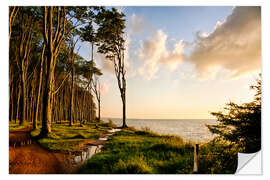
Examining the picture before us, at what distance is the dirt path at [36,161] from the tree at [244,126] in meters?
3.76

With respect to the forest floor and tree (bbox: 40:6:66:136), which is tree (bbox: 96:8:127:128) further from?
the forest floor

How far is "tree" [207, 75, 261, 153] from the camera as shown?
3.64 m

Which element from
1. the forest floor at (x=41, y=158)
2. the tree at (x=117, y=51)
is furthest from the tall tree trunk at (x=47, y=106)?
the tree at (x=117, y=51)

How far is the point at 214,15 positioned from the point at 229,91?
2.31 m

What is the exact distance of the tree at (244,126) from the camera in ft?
12.0

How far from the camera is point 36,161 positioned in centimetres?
376

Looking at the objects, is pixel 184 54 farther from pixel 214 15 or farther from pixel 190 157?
pixel 190 157

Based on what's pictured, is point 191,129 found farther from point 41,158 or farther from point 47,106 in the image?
point 47,106

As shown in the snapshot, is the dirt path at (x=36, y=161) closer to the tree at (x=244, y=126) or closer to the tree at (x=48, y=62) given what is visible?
the tree at (x=48, y=62)

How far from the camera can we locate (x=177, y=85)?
5.17 metres

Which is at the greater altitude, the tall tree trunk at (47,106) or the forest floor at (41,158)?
the tall tree trunk at (47,106)

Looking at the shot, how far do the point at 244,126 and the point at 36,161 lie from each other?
17.3 feet

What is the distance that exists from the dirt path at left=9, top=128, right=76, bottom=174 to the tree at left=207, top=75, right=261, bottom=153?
148 inches
